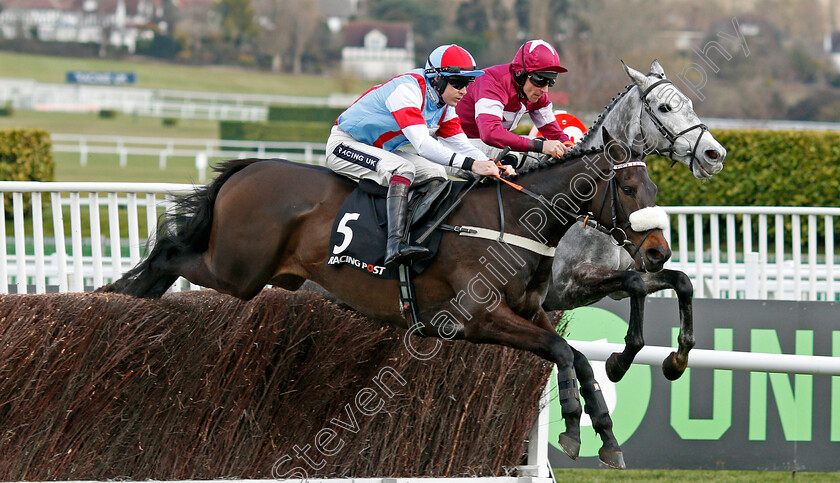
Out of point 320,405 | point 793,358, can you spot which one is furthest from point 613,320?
point 320,405

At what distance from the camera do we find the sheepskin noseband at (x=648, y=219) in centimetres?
367

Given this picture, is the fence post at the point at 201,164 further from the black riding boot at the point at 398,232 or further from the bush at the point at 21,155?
the black riding boot at the point at 398,232

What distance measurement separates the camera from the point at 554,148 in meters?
4.33

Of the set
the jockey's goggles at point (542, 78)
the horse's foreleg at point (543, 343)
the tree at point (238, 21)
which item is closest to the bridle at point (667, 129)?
the jockey's goggles at point (542, 78)

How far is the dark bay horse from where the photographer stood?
3777 millimetres

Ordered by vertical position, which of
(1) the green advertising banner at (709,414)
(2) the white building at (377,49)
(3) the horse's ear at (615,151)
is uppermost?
(2) the white building at (377,49)

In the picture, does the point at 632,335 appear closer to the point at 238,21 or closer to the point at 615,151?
the point at 615,151

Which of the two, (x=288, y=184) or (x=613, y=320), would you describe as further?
(x=613, y=320)

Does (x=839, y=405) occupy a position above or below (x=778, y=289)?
below

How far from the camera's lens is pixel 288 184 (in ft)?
14.5

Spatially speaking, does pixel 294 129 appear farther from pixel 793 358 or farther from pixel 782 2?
pixel 782 2

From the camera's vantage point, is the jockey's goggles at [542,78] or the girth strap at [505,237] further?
the jockey's goggles at [542,78]

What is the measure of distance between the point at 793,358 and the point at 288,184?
2.37m

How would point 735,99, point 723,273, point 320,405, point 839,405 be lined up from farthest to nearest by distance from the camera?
point 735,99 → point 723,273 → point 839,405 → point 320,405
